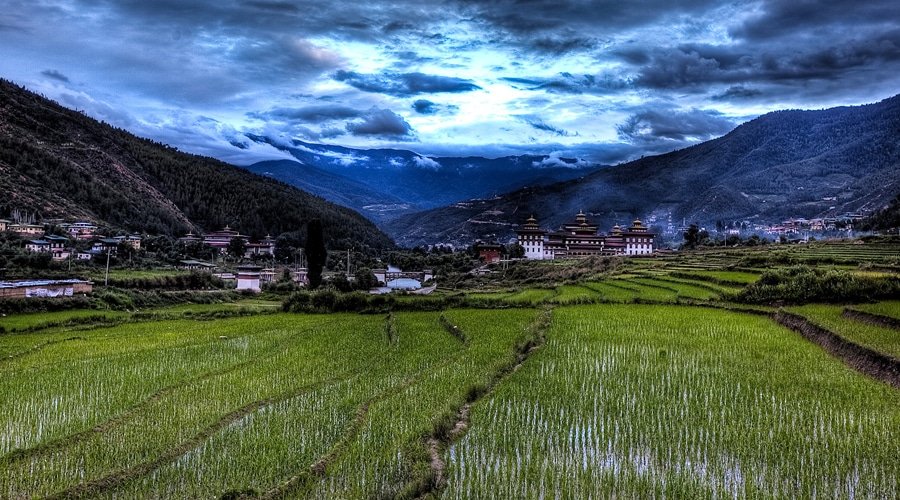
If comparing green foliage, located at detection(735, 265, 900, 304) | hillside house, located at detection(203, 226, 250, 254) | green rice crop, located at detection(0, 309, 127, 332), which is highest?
hillside house, located at detection(203, 226, 250, 254)

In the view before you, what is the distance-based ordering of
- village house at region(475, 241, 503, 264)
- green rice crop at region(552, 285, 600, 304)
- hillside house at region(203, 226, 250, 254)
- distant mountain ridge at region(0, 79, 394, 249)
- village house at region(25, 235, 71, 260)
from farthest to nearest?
1. hillside house at region(203, 226, 250, 254)
2. village house at region(475, 241, 503, 264)
3. distant mountain ridge at region(0, 79, 394, 249)
4. village house at region(25, 235, 71, 260)
5. green rice crop at region(552, 285, 600, 304)

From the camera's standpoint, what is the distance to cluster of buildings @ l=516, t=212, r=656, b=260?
76.4m

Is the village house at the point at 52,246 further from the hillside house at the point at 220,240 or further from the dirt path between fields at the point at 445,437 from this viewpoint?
the dirt path between fields at the point at 445,437

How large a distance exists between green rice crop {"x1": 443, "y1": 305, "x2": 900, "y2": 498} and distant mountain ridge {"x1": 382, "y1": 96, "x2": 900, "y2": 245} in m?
98.4

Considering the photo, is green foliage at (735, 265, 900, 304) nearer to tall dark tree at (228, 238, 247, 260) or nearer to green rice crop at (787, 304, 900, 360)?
green rice crop at (787, 304, 900, 360)

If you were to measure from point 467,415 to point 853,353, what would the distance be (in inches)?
343

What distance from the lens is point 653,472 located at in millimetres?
6113

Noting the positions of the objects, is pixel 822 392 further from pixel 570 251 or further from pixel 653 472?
pixel 570 251

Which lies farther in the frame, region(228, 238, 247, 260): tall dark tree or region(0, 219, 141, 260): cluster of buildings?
region(228, 238, 247, 260): tall dark tree

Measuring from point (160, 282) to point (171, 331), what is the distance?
1087 inches

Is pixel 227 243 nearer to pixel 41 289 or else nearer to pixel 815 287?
pixel 41 289

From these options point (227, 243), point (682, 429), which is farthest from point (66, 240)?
point (682, 429)

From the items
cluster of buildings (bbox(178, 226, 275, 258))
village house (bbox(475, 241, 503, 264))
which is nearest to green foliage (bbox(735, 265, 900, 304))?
village house (bbox(475, 241, 503, 264))

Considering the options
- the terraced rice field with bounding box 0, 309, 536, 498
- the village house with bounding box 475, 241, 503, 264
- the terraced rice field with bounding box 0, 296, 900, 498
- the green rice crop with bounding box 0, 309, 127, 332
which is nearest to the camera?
the terraced rice field with bounding box 0, 296, 900, 498
